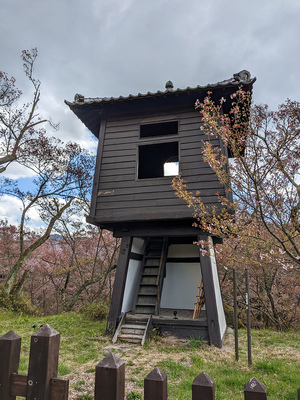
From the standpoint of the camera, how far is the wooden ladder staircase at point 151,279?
23.6ft

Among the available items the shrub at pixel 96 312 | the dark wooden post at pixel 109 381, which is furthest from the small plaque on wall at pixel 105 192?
the dark wooden post at pixel 109 381

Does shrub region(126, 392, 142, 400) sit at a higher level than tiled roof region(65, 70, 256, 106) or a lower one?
lower

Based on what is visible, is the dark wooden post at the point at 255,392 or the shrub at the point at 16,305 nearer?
the dark wooden post at the point at 255,392

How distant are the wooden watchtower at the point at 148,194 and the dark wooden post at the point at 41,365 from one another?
5098mm

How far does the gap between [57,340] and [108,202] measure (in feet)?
18.7

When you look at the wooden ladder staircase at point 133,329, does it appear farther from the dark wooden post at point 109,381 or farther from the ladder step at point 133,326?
the dark wooden post at point 109,381

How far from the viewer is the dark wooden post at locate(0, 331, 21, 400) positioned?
125cm

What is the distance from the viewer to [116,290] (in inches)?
263

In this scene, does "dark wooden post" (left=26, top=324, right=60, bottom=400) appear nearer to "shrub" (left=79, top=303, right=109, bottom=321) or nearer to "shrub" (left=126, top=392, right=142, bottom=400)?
"shrub" (left=126, top=392, right=142, bottom=400)

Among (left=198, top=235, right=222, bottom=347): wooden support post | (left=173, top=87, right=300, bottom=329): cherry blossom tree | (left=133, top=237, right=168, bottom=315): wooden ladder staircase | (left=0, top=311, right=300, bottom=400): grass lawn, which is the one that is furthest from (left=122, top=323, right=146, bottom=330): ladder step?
(left=173, top=87, right=300, bottom=329): cherry blossom tree

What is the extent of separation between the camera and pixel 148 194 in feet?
21.9

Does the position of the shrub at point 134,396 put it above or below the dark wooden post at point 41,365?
below

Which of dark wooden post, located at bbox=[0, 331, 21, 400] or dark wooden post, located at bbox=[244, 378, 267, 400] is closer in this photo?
dark wooden post, located at bbox=[244, 378, 267, 400]

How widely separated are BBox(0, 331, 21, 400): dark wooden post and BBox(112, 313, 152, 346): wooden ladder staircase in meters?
5.20
